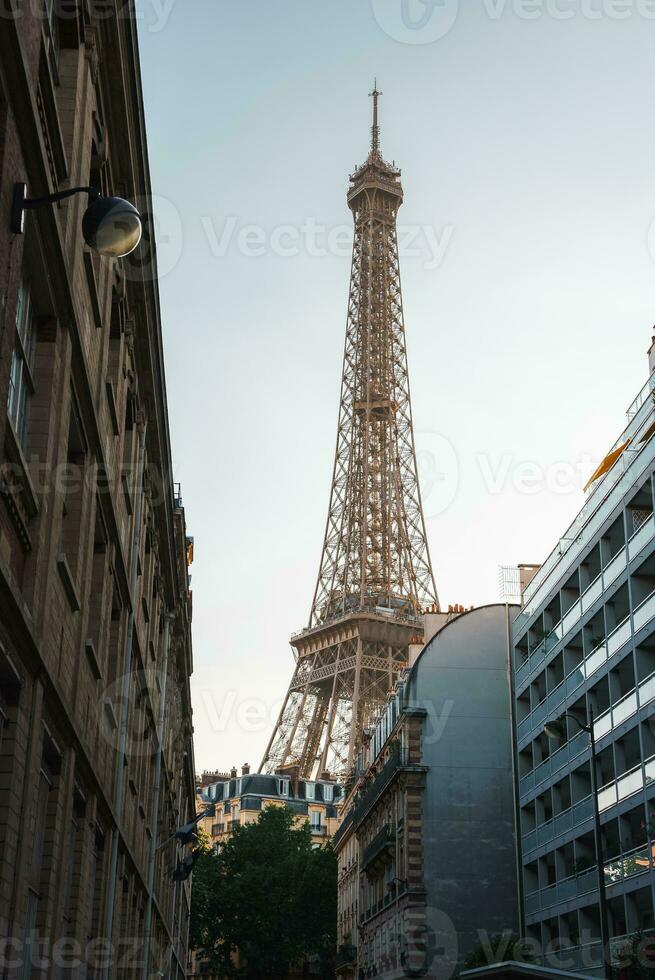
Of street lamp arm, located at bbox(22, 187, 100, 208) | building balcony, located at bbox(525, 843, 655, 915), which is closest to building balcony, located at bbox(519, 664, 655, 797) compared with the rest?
building balcony, located at bbox(525, 843, 655, 915)

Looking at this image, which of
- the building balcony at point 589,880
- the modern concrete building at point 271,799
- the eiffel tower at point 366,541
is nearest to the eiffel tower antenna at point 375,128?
the eiffel tower at point 366,541

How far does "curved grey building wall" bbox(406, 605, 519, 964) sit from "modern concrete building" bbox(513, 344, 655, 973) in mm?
1590

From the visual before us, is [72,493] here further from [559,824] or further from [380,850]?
[380,850]

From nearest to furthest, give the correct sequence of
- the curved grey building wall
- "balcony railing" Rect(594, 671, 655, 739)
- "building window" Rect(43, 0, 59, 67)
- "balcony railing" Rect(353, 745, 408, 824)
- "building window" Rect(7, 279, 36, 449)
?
"building window" Rect(7, 279, 36, 449), "building window" Rect(43, 0, 59, 67), "balcony railing" Rect(594, 671, 655, 739), the curved grey building wall, "balcony railing" Rect(353, 745, 408, 824)

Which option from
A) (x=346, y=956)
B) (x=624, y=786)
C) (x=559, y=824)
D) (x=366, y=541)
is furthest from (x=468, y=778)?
(x=366, y=541)

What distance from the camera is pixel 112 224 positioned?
10797mm

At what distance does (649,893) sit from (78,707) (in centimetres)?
2374

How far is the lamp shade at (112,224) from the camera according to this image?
10.8 m

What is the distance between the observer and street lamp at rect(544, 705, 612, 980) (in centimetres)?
3080

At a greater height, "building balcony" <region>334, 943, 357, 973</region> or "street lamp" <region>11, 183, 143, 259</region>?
"street lamp" <region>11, 183, 143, 259</region>

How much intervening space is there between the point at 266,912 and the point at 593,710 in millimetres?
61702

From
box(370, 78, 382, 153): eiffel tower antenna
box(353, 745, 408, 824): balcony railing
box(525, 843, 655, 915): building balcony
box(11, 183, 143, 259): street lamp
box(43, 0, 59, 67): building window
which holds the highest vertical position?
box(370, 78, 382, 153): eiffel tower antenna

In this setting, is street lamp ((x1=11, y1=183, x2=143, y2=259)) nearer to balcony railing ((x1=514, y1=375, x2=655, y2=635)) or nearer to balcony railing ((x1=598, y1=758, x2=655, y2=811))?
balcony railing ((x1=514, y1=375, x2=655, y2=635))

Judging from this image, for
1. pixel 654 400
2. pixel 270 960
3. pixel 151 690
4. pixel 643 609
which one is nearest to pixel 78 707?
pixel 151 690
